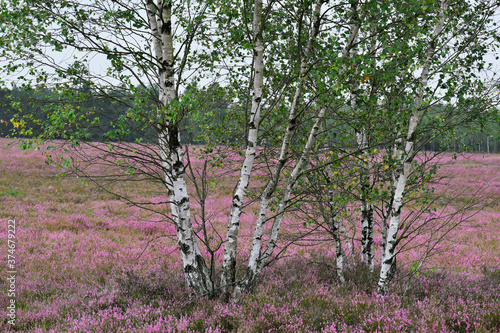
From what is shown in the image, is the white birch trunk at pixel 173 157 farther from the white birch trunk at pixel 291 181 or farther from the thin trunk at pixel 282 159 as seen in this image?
the white birch trunk at pixel 291 181

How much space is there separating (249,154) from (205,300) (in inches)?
117

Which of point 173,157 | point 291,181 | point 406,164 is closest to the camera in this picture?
point 173,157

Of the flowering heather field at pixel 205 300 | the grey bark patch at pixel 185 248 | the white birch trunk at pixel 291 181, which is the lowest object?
the flowering heather field at pixel 205 300

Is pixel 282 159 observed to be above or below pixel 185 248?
above

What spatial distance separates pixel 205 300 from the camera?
603 cm

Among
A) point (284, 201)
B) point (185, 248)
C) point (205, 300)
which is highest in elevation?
point (284, 201)

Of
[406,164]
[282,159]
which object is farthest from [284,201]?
[406,164]

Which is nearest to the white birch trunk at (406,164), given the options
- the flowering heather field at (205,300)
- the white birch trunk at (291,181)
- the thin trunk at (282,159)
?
the flowering heather field at (205,300)

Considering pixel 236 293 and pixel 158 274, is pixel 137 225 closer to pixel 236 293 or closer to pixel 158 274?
pixel 158 274

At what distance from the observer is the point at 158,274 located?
780 cm

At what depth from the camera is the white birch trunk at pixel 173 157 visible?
18.3ft

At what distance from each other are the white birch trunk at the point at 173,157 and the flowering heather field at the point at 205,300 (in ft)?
1.53

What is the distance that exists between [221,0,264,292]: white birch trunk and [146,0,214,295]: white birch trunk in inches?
19.3

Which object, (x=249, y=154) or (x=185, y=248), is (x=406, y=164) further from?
(x=185, y=248)
